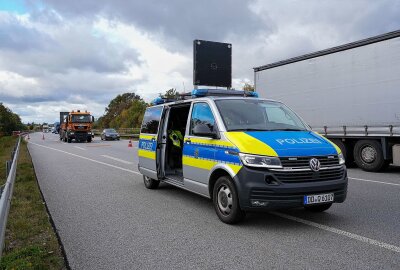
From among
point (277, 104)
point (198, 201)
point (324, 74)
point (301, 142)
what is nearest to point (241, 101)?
point (277, 104)

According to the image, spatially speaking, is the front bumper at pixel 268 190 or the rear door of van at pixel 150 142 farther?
the rear door of van at pixel 150 142

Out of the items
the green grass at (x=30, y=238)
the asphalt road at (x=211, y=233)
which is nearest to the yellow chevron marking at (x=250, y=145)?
the asphalt road at (x=211, y=233)

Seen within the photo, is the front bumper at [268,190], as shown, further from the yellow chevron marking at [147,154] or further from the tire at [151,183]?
the tire at [151,183]

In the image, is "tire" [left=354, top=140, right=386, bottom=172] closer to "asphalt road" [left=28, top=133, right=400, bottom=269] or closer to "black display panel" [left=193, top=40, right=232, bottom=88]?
"asphalt road" [left=28, top=133, right=400, bottom=269]

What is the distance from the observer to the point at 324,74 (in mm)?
12602

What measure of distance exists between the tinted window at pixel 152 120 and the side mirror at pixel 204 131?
7.00 feet

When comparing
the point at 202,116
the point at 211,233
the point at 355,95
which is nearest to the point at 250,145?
the point at 211,233

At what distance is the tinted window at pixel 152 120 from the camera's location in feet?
27.4

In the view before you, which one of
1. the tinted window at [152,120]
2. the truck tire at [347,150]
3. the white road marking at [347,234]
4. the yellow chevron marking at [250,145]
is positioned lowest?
the white road marking at [347,234]

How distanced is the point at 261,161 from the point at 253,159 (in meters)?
0.11

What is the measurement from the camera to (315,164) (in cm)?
527

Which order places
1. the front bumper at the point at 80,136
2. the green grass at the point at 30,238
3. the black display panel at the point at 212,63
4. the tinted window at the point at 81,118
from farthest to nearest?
the tinted window at the point at 81,118 < the front bumper at the point at 80,136 < the black display panel at the point at 212,63 < the green grass at the point at 30,238

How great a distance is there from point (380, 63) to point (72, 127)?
29.9m

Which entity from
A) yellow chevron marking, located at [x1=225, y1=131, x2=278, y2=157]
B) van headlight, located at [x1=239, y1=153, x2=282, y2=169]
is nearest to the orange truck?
yellow chevron marking, located at [x1=225, y1=131, x2=278, y2=157]
